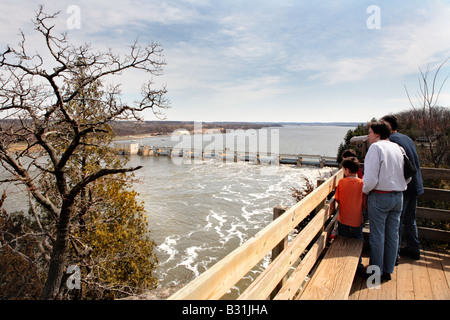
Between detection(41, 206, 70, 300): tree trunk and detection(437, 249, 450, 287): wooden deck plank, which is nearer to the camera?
detection(437, 249, 450, 287): wooden deck plank

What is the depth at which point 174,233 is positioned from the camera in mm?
18234

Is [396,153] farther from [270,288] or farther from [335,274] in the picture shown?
[270,288]

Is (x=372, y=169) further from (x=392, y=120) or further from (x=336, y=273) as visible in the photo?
(x=336, y=273)

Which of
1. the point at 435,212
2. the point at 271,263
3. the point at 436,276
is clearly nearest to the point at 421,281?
the point at 436,276

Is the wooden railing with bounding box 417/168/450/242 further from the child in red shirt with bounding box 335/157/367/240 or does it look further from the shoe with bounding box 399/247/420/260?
the child in red shirt with bounding box 335/157/367/240

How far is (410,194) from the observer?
12.0ft

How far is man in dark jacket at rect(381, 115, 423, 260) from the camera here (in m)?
3.55

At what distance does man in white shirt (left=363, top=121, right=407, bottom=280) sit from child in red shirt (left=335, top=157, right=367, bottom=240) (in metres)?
0.43

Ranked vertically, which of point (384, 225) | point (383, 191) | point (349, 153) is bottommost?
point (384, 225)

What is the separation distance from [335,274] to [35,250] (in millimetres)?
18271

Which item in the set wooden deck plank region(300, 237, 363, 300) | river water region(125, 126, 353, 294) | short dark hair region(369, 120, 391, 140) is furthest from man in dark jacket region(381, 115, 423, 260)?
river water region(125, 126, 353, 294)

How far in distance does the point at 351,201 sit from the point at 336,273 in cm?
121

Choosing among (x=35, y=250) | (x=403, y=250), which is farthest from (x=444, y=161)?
(x=35, y=250)
